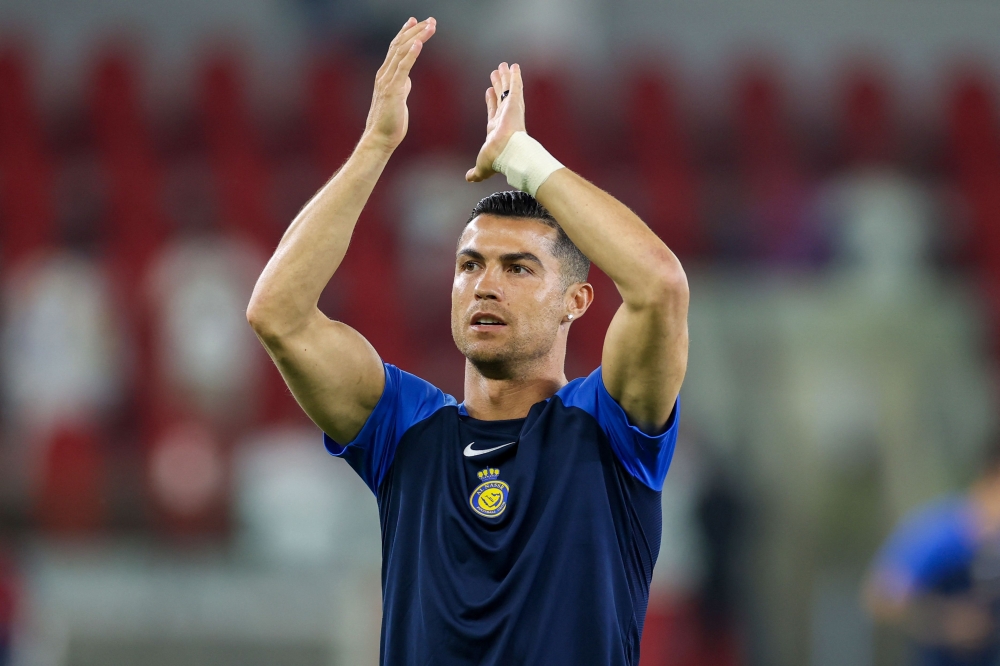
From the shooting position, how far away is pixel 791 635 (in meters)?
6.17

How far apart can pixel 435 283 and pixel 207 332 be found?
1356 millimetres

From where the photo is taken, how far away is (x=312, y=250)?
93.4 inches

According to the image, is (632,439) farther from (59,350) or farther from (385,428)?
(59,350)

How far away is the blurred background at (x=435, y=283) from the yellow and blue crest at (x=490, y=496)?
2859mm

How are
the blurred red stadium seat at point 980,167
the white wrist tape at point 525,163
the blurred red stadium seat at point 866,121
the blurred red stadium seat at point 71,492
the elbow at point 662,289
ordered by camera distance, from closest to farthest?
1. the elbow at point 662,289
2. the white wrist tape at point 525,163
3. the blurred red stadium seat at point 71,492
4. the blurred red stadium seat at point 980,167
5. the blurred red stadium seat at point 866,121

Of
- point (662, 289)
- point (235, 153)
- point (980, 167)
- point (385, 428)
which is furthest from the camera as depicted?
point (980, 167)

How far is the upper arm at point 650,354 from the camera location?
220cm

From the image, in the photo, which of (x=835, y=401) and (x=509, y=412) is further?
(x=835, y=401)

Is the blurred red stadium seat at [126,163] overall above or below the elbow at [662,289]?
above

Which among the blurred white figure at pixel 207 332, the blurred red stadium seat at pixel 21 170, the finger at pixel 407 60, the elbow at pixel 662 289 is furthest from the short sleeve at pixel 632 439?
the blurred red stadium seat at pixel 21 170

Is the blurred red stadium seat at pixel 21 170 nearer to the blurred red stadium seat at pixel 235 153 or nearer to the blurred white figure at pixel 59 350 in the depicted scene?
the blurred white figure at pixel 59 350

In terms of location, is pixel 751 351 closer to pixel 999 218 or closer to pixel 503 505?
pixel 999 218

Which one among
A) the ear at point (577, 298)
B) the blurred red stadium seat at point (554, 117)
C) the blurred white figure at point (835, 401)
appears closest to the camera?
the ear at point (577, 298)

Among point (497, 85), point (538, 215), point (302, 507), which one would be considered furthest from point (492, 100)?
point (302, 507)
